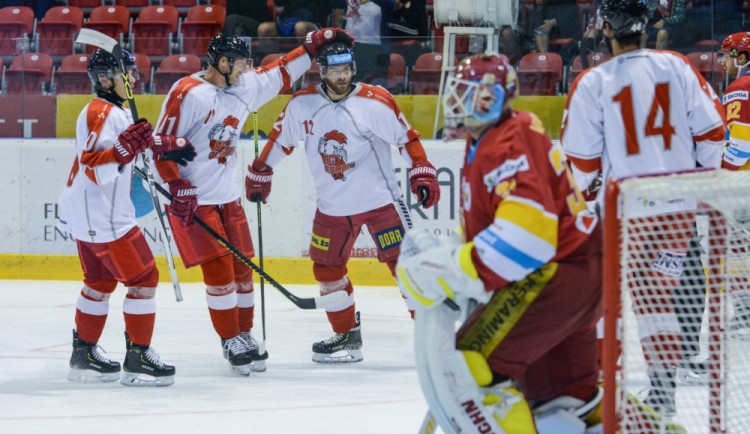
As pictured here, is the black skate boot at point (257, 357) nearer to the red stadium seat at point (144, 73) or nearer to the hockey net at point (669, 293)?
the hockey net at point (669, 293)

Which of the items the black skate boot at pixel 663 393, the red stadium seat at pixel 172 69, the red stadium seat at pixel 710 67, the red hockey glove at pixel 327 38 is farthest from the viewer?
the red stadium seat at pixel 172 69

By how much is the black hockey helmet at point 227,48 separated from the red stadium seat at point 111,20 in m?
4.73

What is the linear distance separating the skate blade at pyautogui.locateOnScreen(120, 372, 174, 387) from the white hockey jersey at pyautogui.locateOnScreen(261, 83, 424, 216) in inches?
40.2

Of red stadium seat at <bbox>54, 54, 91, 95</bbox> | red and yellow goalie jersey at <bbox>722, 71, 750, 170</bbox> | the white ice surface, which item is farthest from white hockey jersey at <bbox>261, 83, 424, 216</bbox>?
red stadium seat at <bbox>54, 54, 91, 95</bbox>

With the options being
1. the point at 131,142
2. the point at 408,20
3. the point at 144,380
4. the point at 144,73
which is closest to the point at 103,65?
the point at 131,142

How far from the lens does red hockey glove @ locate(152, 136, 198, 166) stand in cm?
393

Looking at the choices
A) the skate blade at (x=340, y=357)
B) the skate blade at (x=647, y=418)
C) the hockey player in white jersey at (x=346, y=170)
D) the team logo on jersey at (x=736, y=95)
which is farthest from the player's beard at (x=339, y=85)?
the skate blade at (x=647, y=418)

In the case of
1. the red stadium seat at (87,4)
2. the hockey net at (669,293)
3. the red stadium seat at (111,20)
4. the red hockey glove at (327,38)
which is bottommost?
the hockey net at (669,293)

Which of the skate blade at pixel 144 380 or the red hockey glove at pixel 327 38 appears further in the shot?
the red hockey glove at pixel 327 38

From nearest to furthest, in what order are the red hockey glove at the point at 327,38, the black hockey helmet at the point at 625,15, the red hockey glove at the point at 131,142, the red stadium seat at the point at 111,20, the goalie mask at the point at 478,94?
the goalie mask at the point at 478,94
the black hockey helmet at the point at 625,15
the red hockey glove at the point at 131,142
the red hockey glove at the point at 327,38
the red stadium seat at the point at 111,20

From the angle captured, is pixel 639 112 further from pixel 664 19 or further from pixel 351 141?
pixel 664 19

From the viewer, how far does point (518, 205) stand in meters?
2.00

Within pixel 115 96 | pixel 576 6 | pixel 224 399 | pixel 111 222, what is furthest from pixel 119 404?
pixel 576 6

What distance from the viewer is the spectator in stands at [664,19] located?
19.1 ft
